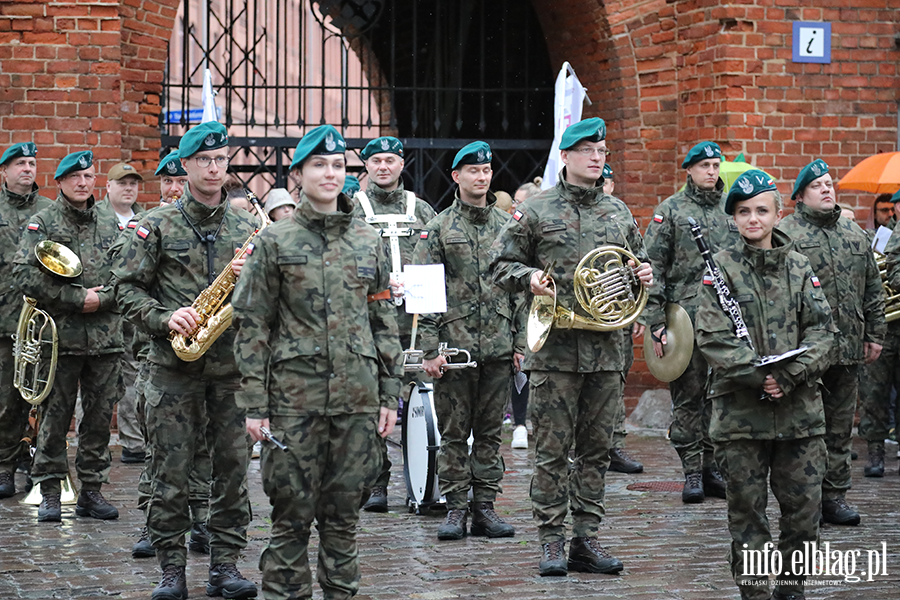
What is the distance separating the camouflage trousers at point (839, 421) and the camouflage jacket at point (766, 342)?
2.30 m

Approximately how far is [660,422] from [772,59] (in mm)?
3646

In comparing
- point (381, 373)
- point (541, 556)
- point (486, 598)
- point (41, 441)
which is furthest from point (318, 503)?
point (41, 441)

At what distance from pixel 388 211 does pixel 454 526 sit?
224 centimetres

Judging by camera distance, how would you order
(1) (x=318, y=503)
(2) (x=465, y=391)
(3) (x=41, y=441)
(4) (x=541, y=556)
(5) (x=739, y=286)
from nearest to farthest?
(1) (x=318, y=503), (5) (x=739, y=286), (4) (x=541, y=556), (2) (x=465, y=391), (3) (x=41, y=441)

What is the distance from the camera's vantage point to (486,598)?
19.8 ft

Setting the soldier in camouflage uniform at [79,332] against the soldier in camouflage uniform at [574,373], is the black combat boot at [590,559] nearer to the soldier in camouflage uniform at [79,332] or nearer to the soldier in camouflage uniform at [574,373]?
the soldier in camouflage uniform at [574,373]

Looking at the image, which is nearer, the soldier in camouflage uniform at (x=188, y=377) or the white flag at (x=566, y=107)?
the soldier in camouflage uniform at (x=188, y=377)

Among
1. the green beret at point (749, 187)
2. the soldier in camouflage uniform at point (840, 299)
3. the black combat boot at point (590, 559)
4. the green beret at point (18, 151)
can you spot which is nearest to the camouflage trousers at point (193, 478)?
the black combat boot at point (590, 559)

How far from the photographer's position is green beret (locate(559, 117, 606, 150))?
6.55 metres

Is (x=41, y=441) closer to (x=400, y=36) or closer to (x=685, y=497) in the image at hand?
(x=685, y=497)

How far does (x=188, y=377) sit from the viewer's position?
20.2 feet

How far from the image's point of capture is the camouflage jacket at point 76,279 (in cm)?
802

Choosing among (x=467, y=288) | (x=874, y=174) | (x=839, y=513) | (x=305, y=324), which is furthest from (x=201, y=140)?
(x=874, y=174)

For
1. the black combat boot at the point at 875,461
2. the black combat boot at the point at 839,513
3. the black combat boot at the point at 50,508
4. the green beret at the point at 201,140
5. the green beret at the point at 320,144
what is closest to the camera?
the green beret at the point at 320,144
